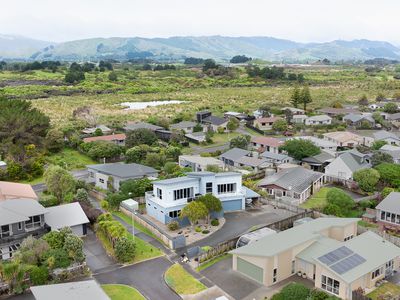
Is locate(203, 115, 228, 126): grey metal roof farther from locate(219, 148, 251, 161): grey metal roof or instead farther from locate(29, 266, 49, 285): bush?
locate(29, 266, 49, 285): bush

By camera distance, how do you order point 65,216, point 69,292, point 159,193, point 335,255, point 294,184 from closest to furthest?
point 69,292 → point 335,255 → point 65,216 → point 159,193 → point 294,184

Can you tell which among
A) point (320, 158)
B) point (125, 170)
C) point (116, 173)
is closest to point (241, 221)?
point (116, 173)

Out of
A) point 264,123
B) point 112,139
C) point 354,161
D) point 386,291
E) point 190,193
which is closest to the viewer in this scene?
point 386,291

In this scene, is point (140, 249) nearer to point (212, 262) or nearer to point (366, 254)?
point (212, 262)

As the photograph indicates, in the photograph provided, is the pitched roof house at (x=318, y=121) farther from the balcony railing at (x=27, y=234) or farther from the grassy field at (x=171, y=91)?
the balcony railing at (x=27, y=234)

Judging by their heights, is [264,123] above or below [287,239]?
below

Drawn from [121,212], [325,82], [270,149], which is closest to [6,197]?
[121,212]

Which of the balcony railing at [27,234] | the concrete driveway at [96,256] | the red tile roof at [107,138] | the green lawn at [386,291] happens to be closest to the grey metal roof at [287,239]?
the green lawn at [386,291]

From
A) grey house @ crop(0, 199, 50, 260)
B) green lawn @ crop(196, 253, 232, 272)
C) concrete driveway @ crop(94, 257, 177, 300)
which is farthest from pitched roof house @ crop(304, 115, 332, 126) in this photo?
grey house @ crop(0, 199, 50, 260)
